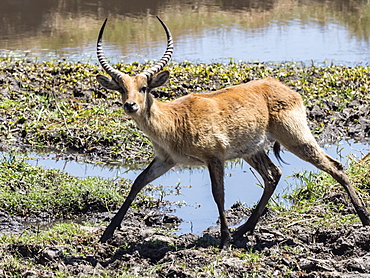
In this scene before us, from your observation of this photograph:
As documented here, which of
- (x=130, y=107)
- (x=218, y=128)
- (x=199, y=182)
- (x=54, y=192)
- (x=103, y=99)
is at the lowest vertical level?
(x=199, y=182)

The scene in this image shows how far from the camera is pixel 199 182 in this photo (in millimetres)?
8953

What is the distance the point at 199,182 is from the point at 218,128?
230cm

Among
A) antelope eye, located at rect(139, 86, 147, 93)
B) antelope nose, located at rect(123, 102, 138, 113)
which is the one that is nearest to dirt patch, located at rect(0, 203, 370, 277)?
antelope nose, located at rect(123, 102, 138, 113)

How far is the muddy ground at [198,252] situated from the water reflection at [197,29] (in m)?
9.46

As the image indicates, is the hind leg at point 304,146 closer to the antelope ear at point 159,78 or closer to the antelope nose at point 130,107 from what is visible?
the antelope ear at point 159,78

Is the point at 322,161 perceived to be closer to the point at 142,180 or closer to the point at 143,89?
the point at 142,180

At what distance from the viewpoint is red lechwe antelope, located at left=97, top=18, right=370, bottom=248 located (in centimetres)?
657

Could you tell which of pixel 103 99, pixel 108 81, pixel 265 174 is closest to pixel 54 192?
pixel 108 81

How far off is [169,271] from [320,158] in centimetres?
233

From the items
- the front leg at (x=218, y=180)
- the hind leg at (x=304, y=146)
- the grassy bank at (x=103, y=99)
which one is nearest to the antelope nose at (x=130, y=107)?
the front leg at (x=218, y=180)

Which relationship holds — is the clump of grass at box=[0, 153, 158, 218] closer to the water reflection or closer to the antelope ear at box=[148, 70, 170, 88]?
the antelope ear at box=[148, 70, 170, 88]

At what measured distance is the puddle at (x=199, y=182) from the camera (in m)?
7.82

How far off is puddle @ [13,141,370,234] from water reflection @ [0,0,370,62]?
22.7 ft

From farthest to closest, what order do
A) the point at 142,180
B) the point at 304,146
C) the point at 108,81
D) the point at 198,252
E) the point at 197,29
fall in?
the point at 197,29, the point at 304,146, the point at 142,180, the point at 108,81, the point at 198,252
